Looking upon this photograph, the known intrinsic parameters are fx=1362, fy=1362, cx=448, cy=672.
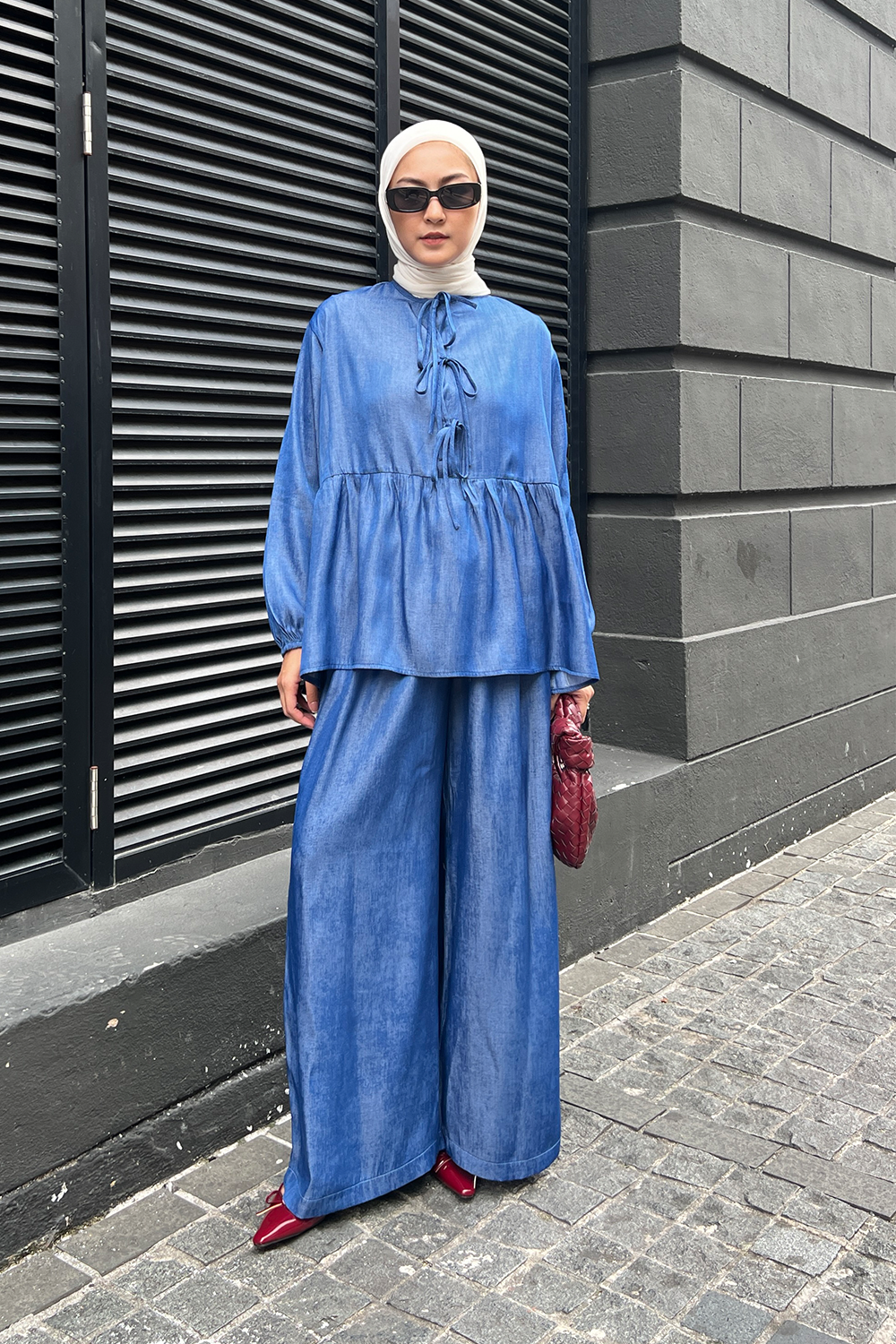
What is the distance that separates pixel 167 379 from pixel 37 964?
1.50 meters

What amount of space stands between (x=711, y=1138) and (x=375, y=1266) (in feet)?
3.16

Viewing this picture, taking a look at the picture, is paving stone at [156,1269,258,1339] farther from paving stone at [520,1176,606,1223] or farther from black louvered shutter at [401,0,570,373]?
black louvered shutter at [401,0,570,373]

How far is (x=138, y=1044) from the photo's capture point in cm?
304

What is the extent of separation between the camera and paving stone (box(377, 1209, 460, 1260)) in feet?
9.29

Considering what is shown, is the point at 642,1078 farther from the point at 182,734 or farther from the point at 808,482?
the point at 808,482

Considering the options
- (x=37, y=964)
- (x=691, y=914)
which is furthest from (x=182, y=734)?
(x=691, y=914)

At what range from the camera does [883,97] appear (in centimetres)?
644

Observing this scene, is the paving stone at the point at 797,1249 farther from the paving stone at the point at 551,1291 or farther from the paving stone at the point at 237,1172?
the paving stone at the point at 237,1172

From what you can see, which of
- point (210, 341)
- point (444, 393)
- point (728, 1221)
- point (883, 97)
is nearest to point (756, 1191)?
point (728, 1221)

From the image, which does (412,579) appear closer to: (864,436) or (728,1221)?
(728,1221)

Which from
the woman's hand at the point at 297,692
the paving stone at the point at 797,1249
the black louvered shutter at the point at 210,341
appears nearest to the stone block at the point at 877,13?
the black louvered shutter at the point at 210,341

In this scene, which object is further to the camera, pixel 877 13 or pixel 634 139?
pixel 877 13

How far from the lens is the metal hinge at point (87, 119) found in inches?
126

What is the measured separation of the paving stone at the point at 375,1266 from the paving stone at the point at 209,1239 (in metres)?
0.23
